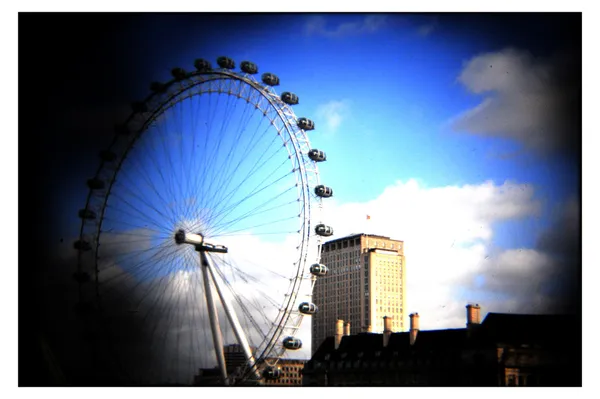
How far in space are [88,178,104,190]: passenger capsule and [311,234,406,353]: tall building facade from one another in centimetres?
1128

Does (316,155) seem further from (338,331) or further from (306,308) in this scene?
(338,331)

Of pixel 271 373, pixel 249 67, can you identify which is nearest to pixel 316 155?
pixel 249 67

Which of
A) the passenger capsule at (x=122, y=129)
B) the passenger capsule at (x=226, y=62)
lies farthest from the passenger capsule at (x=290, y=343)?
the passenger capsule at (x=226, y=62)

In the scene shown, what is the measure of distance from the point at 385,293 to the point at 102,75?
16248 millimetres

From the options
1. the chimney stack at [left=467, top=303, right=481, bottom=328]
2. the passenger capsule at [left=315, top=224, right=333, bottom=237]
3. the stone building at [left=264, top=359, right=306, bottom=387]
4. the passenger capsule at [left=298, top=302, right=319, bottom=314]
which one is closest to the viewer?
the chimney stack at [left=467, top=303, right=481, bottom=328]

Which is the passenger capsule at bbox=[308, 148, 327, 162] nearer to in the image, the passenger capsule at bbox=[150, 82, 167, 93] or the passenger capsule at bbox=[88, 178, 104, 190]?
the passenger capsule at bbox=[150, 82, 167, 93]

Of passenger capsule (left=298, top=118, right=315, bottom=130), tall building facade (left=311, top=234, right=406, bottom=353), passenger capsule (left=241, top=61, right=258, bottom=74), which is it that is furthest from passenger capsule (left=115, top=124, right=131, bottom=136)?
tall building facade (left=311, top=234, right=406, bottom=353)

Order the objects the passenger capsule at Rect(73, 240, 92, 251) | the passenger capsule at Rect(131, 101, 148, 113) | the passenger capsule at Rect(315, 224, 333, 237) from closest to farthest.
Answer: the passenger capsule at Rect(315, 224, 333, 237), the passenger capsule at Rect(131, 101, 148, 113), the passenger capsule at Rect(73, 240, 92, 251)

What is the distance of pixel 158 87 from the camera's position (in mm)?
35000

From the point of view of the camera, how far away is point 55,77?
3462 centimetres

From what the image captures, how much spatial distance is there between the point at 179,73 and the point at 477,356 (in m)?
14.1

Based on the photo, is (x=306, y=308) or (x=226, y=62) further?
(x=226, y=62)

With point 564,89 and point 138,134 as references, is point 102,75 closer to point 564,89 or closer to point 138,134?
point 138,134

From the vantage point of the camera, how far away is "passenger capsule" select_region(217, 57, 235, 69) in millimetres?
34719
